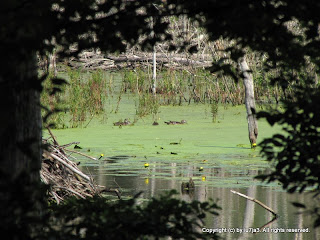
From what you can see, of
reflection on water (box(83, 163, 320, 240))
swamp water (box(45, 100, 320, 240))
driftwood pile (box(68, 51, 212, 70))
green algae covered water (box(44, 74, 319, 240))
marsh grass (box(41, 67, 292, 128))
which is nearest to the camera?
reflection on water (box(83, 163, 320, 240))

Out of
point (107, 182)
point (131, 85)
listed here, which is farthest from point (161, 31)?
point (131, 85)

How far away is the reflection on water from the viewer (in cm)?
670

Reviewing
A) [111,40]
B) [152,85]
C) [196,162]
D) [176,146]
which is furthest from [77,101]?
[111,40]

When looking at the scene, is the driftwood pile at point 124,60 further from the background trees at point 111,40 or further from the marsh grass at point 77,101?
the background trees at point 111,40

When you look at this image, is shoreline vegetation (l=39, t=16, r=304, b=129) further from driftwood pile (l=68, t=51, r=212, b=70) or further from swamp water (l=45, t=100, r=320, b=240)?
swamp water (l=45, t=100, r=320, b=240)

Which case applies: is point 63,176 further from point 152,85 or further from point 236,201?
point 152,85

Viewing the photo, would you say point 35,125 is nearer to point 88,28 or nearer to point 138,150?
point 88,28

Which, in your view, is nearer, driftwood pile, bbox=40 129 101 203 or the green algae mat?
driftwood pile, bbox=40 129 101 203

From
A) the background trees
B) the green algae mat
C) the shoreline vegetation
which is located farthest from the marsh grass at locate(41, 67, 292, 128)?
the background trees

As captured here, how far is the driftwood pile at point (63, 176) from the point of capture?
6.78m

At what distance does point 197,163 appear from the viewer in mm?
10703

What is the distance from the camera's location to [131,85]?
66.0 ft

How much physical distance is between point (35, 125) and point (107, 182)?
5898 mm

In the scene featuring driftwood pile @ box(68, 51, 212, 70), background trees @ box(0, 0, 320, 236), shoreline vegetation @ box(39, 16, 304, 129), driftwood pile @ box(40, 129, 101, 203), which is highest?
driftwood pile @ box(68, 51, 212, 70)
